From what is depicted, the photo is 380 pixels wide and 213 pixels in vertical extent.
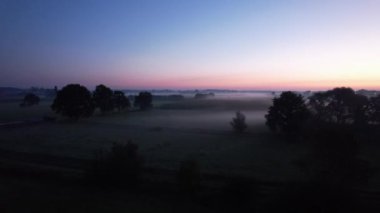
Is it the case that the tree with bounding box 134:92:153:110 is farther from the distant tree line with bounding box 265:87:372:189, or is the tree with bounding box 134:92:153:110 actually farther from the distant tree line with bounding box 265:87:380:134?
the distant tree line with bounding box 265:87:380:134

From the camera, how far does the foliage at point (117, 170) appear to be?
35531 millimetres

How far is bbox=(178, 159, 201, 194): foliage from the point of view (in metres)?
33.3

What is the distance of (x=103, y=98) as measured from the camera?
120 m

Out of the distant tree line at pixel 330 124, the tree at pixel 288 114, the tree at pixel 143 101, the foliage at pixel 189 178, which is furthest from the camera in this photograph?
the tree at pixel 143 101

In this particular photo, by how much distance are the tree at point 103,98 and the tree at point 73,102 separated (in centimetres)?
1365

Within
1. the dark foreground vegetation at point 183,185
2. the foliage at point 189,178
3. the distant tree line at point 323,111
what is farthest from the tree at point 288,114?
the foliage at point 189,178

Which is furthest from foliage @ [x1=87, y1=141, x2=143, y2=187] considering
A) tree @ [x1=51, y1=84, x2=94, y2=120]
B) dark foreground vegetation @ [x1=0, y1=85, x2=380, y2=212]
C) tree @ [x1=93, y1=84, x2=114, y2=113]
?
tree @ [x1=93, y1=84, x2=114, y2=113]

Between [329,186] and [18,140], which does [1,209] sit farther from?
[18,140]

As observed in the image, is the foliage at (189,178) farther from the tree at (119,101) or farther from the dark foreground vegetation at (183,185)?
the tree at (119,101)

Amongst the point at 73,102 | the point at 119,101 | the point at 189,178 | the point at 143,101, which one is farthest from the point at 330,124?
the point at 143,101

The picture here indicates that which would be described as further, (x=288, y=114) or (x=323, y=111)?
(x=323, y=111)

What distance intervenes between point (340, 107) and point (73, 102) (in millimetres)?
61851

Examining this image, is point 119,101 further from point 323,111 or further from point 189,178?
point 189,178

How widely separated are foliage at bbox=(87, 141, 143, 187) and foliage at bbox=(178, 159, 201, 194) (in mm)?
4426
